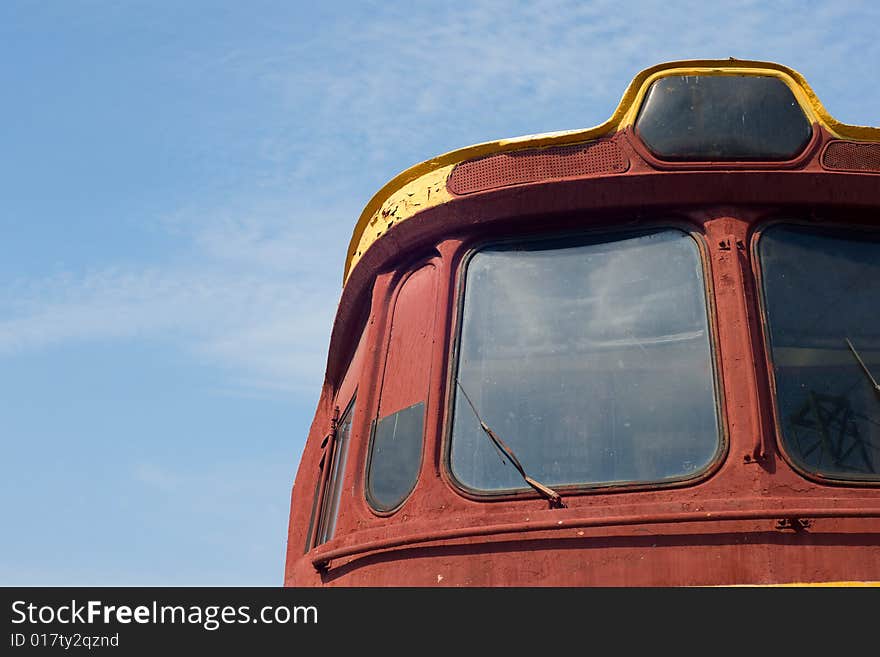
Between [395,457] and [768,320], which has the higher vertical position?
[768,320]

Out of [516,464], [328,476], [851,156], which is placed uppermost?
[851,156]

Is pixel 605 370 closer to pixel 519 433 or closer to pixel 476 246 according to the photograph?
pixel 519 433

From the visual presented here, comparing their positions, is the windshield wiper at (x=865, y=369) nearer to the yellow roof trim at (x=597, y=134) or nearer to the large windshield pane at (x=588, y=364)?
the large windshield pane at (x=588, y=364)

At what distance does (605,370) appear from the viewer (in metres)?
4.87

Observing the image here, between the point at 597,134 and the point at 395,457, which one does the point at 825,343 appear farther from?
the point at 395,457

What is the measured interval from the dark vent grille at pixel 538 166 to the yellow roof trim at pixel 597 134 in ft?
0.12

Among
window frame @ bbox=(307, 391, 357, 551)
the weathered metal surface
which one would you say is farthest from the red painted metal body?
window frame @ bbox=(307, 391, 357, 551)

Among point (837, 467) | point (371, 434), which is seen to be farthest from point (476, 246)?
point (837, 467)

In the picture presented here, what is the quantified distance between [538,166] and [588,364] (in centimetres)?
100

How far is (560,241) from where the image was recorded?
537cm

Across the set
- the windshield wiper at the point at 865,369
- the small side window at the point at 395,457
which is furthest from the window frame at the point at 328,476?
the windshield wiper at the point at 865,369

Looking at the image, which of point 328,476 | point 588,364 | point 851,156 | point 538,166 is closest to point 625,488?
point 588,364

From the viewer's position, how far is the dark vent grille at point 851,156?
16.8 feet
